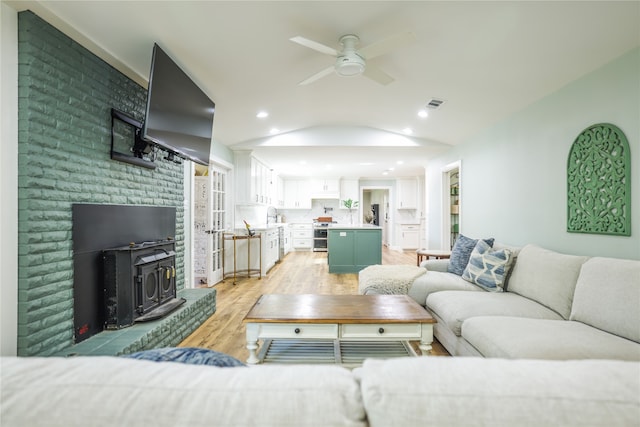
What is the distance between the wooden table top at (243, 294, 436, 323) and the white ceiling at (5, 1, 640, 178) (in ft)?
6.83

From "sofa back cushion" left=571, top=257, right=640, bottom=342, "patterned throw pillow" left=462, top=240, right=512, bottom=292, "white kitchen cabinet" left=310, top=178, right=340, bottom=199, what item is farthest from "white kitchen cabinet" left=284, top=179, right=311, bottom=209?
"sofa back cushion" left=571, top=257, right=640, bottom=342

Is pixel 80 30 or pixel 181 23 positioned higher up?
pixel 181 23

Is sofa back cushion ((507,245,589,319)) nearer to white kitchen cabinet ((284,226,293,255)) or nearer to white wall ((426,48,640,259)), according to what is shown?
white wall ((426,48,640,259))

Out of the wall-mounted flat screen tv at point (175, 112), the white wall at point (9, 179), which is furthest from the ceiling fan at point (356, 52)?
the white wall at point (9, 179)

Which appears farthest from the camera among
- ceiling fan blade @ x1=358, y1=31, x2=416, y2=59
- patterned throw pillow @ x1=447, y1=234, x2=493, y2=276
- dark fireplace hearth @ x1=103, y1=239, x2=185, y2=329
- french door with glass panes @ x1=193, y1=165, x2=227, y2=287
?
french door with glass panes @ x1=193, y1=165, x2=227, y2=287

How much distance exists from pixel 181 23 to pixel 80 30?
0.63 metres

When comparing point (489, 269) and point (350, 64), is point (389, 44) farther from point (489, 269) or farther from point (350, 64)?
point (489, 269)

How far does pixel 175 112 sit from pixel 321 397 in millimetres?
2362

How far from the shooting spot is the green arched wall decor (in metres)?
2.05

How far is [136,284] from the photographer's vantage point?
2.32m

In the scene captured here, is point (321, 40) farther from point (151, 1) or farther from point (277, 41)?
point (151, 1)

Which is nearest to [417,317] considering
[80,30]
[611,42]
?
[611,42]

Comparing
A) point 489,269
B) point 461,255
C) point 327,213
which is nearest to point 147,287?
point 489,269

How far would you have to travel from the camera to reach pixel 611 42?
78.7 inches
